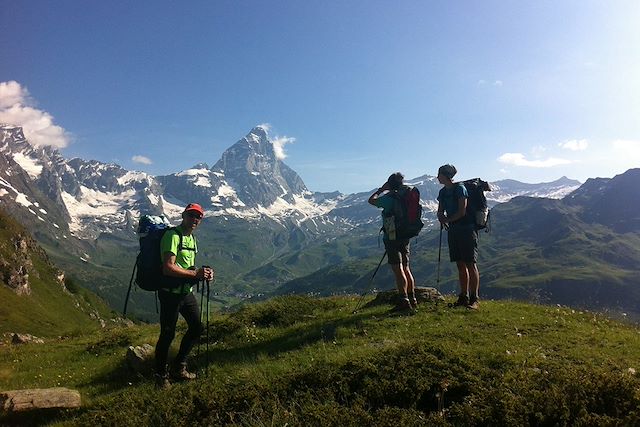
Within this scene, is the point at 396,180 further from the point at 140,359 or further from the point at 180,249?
the point at 140,359

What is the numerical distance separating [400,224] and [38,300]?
176358 mm

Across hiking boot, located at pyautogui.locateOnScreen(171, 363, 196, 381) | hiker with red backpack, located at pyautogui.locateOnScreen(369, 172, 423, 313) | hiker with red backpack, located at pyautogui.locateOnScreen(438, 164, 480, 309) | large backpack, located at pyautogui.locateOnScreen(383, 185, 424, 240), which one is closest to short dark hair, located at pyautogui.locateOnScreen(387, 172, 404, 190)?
hiker with red backpack, located at pyautogui.locateOnScreen(369, 172, 423, 313)

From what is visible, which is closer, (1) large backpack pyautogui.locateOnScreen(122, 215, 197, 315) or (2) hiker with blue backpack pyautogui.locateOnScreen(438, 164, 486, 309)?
(1) large backpack pyautogui.locateOnScreen(122, 215, 197, 315)

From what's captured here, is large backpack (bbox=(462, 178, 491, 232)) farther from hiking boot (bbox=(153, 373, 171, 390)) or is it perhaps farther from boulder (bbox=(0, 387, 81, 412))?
boulder (bbox=(0, 387, 81, 412))

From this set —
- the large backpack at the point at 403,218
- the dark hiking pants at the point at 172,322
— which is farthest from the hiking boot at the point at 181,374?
the large backpack at the point at 403,218

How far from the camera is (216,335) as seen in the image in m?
15.9

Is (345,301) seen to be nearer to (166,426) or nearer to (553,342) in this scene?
(553,342)

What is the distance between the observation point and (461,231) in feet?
50.0

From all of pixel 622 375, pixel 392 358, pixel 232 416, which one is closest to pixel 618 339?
pixel 622 375

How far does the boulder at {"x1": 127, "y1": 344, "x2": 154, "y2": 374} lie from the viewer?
1223 cm

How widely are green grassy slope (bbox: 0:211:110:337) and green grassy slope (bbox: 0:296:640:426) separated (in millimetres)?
130940

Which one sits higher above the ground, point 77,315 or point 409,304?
point 409,304

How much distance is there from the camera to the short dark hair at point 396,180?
1539 centimetres

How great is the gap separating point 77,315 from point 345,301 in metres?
176
